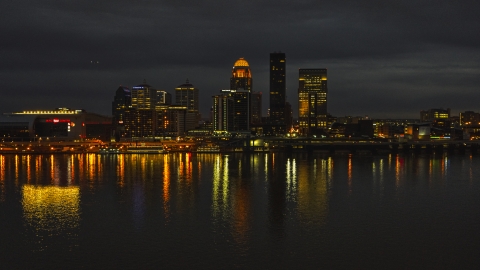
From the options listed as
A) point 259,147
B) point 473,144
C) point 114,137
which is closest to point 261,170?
point 259,147

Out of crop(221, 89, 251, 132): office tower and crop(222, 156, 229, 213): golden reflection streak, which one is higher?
crop(221, 89, 251, 132): office tower

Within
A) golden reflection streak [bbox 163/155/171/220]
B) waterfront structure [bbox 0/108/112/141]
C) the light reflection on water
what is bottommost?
the light reflection on water

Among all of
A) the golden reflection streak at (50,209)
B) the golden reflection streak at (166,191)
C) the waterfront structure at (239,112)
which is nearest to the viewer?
the golden reflection streak at (50,209)

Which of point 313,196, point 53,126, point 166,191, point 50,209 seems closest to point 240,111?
point 53,126

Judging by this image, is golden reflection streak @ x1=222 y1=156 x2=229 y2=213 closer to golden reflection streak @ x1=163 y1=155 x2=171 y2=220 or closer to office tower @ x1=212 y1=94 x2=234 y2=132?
golden reflection streak @ x1=163 y1=155 x2=171 y2=220

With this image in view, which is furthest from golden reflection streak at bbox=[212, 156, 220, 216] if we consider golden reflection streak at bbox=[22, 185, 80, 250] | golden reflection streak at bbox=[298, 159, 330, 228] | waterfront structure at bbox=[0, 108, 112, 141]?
waterfront structure at bbox=[0, 108, 112, 141]

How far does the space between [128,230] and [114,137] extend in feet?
338

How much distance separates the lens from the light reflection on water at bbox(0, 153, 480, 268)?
19.5 m

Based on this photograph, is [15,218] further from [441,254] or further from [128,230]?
[441,254]

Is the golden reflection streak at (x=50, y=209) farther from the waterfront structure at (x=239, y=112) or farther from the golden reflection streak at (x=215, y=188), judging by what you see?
the waterfront structure at (x=239, y=112)

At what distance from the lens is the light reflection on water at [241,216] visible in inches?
768

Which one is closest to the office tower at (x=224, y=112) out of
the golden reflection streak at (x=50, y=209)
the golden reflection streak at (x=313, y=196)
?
the golden reflection streak at (x=313, y=196)

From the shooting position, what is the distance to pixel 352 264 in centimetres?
1803

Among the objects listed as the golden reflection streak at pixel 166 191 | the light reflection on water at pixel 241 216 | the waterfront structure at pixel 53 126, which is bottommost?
the light reflection on water at pixel 241 216
